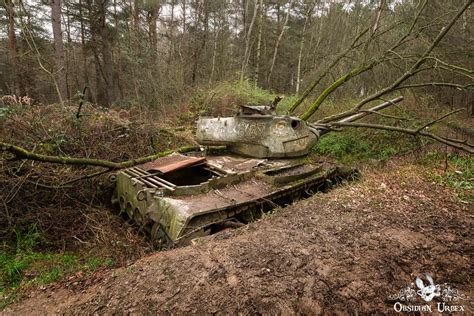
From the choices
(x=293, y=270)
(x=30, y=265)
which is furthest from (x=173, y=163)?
(x=293, y=270)

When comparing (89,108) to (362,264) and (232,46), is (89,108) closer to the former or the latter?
(362,264)

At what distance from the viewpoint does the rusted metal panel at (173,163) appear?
4.97 m

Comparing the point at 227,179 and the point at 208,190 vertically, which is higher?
the point at 227,179

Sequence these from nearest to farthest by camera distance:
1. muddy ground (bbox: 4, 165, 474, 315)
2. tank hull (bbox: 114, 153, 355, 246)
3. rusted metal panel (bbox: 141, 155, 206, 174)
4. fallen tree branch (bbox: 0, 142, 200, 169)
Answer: muddy ground (bbox: 4, 165, 474, 315) → tank hull (bbox: 114, 153, 355, 246) → fallen tree branch (bbox: 0, 142, 200, 169) → rusted metal panel (bbox: 141, 155, 206, 174)

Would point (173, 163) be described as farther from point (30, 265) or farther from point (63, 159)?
point (30, 265)

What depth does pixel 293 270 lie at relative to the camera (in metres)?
2.87

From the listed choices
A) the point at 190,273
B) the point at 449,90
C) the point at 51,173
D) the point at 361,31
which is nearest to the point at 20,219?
the point at 51,173

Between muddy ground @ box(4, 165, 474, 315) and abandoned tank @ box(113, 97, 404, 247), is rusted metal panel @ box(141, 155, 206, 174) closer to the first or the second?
abandoned tank @ box(113, 97, 404, 247)

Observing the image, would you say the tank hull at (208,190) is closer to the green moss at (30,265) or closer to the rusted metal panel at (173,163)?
the rusted metal panel at (173,163)

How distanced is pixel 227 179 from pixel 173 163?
1.15m

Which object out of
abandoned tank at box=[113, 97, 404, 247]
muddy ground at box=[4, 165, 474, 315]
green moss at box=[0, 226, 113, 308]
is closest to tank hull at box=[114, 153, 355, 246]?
abandoned tank at box=[113, 97, 404, 247]

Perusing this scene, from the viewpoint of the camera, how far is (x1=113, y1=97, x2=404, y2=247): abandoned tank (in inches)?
160

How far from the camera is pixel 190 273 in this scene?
2.91 meters

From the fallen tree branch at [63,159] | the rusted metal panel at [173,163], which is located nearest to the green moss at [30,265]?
the fallen tree branch at [63,159]
